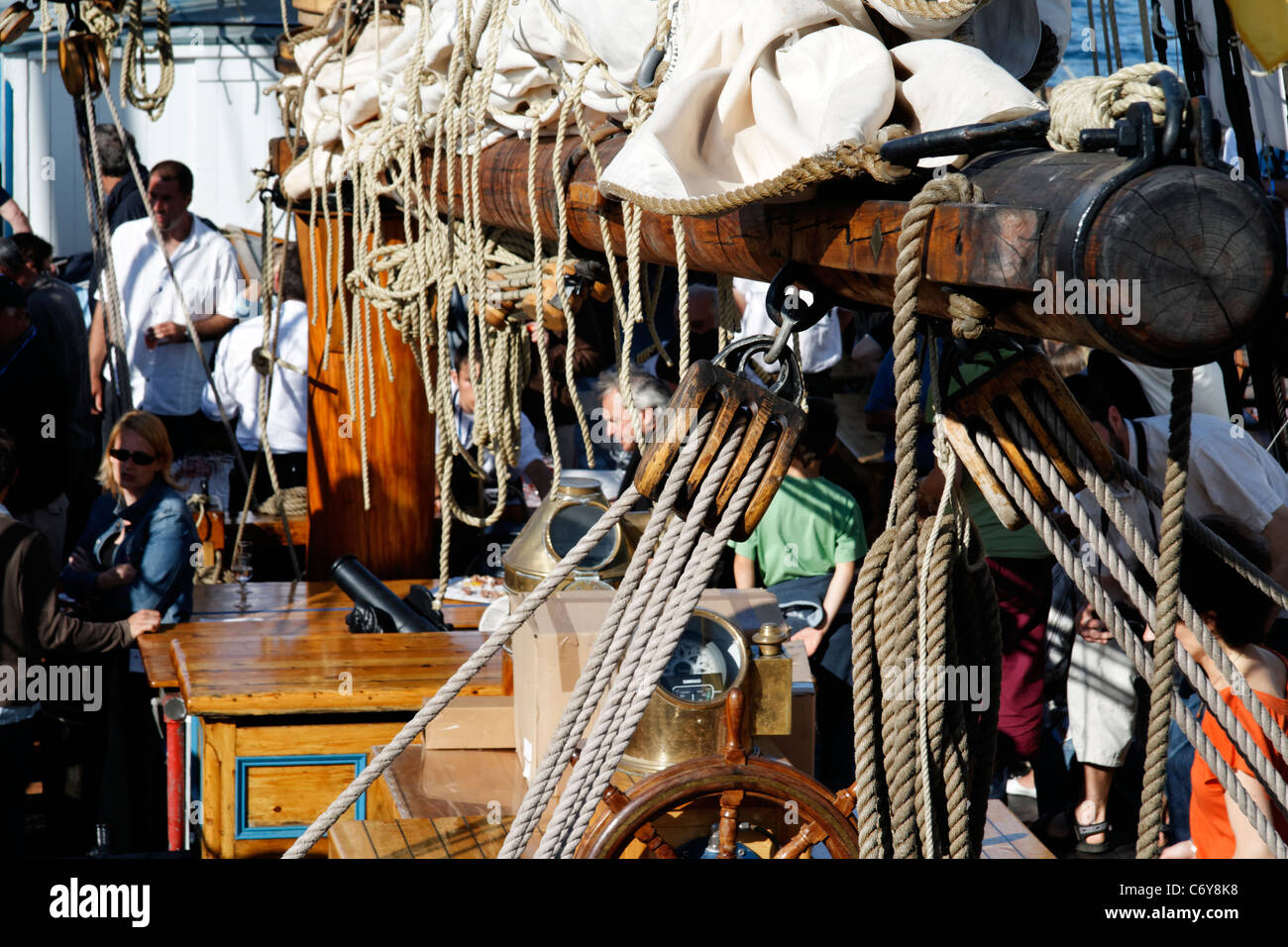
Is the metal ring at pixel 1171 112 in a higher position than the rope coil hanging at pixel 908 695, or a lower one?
higher

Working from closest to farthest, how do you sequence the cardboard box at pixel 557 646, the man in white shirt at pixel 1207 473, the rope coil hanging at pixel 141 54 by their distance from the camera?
the cardboard box at pixel 557 646 → the man in white shirt at pixel 1207 473 → the rope coil hanging at pixel 141 54

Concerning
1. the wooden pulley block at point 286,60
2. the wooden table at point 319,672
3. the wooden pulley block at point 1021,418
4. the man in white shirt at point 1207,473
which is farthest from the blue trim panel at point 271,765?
the wooden pulley block at point 286,60

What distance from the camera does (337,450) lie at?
4.92m

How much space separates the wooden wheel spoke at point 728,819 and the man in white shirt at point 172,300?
4.28 m

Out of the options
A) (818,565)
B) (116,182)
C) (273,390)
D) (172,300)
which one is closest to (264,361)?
(273,390)

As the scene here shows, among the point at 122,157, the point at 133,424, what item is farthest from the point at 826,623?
the point at 122,157

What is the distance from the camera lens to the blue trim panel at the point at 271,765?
3.24 meters

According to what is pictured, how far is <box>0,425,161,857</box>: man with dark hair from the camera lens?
3.30 m

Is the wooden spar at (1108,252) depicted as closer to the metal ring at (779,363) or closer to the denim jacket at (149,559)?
the metal ring at (779,363)

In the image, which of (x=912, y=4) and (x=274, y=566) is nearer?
(x=912, y=4)

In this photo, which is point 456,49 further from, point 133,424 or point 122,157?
point 122,157

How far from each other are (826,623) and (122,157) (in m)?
4.51

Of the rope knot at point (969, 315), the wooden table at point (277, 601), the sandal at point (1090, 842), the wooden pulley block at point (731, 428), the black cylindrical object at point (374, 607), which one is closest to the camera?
the rope knot at point (969, 315)

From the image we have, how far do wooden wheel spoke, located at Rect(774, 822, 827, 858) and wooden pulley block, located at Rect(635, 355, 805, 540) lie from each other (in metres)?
0.75
